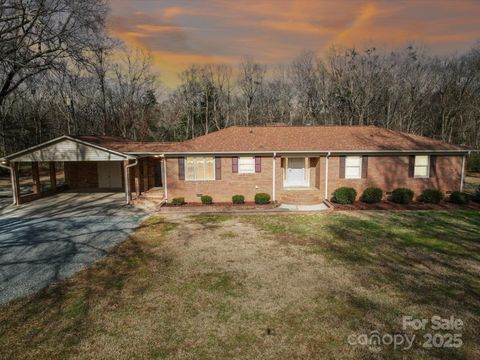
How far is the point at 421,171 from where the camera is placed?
1595cm

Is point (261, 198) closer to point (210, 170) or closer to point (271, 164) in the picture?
point (271, 164)

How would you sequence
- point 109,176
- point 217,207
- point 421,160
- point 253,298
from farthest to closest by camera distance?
point 109,176
point 421,160
point 217,207
point 253,298

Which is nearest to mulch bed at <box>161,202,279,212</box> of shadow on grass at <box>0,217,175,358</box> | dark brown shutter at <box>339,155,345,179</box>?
dark brown shutter at <box>339,155,345,179</box>

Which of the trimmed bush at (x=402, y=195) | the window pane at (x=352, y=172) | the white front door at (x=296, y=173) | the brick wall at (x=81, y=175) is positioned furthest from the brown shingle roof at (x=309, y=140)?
the brick wall at (x=81, y=175)

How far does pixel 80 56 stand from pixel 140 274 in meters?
15.0

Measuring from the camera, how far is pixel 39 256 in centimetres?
872

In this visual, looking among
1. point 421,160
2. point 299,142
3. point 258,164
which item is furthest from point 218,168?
point 421,160

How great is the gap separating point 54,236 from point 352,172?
14.8 meters

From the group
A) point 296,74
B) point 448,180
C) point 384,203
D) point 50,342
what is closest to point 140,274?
point 50,342

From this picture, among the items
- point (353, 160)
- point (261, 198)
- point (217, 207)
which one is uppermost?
point (353, 160)

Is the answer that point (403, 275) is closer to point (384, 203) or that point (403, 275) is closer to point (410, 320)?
point (410, 320)

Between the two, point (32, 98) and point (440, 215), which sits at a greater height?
point (32, 98)

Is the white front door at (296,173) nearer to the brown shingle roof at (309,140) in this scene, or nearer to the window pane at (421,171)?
the brown shingle roof at (309,140)

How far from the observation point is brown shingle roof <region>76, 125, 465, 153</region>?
1573 cm
